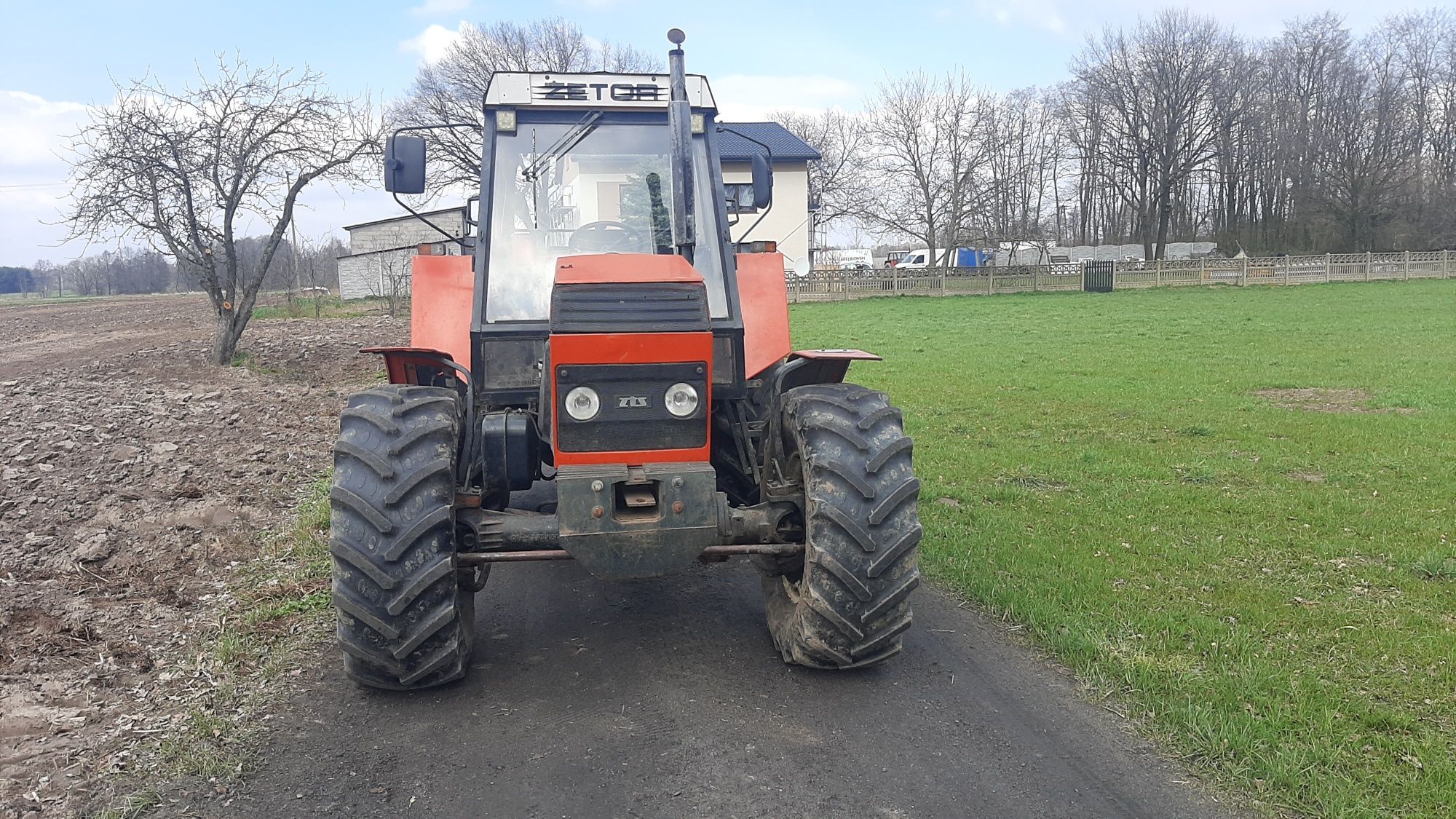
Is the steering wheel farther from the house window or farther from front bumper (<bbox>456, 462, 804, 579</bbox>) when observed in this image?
front bumper (<bbox>456, 462, 804, 579</bbox>)

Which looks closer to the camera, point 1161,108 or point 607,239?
point 607,239

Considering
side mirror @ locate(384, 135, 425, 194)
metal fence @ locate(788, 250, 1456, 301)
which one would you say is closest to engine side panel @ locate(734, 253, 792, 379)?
side mirror @ locate(384, 135, 425, 194)

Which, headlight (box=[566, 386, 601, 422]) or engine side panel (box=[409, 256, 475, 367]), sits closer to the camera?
headlight (box=[566, 386, 601, 422])

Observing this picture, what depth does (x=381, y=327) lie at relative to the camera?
83.1ft

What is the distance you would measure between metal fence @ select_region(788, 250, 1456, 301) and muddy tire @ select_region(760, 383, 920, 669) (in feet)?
107

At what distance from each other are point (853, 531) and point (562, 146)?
2.54 meters

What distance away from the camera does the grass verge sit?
3502 mm

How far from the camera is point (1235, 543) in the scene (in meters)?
6.11

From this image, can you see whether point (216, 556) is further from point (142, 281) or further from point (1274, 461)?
point (142, 281)

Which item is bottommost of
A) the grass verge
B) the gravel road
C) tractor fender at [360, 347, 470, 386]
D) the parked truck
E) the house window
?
the gravel road

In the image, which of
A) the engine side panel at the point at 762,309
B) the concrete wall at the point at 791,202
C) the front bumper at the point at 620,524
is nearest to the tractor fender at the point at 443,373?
the front bumper at the point at 620,524

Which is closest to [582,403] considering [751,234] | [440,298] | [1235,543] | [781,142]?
[440,298]

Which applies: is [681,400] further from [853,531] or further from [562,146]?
[562,146]

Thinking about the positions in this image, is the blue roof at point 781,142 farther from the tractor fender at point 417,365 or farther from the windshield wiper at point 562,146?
the tractor fender at point 417,365
